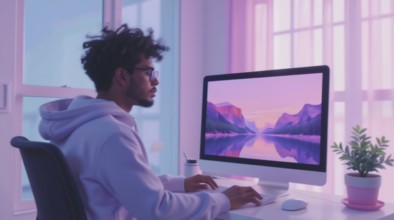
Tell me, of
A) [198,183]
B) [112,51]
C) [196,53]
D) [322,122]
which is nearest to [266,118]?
[322,122]

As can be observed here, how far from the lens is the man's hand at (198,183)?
4.85ft

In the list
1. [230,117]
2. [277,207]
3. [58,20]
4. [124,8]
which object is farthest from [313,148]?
[124,8]

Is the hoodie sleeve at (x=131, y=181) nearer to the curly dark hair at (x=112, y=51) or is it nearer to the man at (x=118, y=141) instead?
the man at (x=118, y=141)

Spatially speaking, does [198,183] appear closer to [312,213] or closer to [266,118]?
[266,118]

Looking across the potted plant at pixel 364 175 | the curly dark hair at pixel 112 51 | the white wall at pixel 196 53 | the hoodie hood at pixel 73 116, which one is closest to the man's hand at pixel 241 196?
the potted plant at pixel 364 175

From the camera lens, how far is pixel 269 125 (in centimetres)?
149

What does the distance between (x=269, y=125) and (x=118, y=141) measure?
0.71m

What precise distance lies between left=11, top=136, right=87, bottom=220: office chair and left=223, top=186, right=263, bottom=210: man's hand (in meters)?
0.47

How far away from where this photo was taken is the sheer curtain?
2.07 metres

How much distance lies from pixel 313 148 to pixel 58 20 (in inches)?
68.2

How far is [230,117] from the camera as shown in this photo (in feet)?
5.37

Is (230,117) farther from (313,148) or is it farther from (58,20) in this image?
(58,20)

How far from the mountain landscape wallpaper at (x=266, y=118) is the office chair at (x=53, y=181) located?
0.80m

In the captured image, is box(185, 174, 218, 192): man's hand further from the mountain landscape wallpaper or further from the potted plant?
the potted plant
